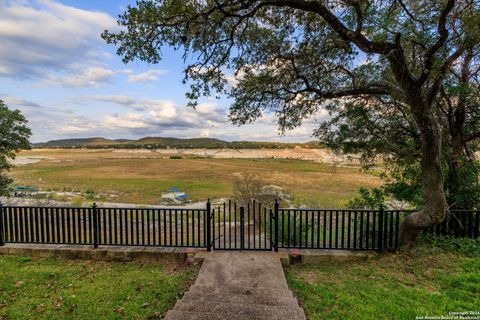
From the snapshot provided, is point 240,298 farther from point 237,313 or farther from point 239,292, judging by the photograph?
point 237,313

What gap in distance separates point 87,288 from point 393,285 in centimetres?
541

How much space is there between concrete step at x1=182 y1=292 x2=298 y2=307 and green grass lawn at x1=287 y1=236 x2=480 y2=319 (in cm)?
41

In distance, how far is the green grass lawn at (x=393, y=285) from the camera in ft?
12.1

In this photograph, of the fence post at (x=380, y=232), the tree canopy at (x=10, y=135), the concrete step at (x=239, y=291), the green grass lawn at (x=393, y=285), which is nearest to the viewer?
the green grass lawn at (x=393, y=285)

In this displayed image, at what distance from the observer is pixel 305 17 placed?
21.2 ft

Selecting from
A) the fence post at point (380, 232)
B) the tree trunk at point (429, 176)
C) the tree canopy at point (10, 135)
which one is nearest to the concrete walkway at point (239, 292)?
the fence post at point (380, 232)

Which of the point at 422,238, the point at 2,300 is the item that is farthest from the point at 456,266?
the point at 2,300

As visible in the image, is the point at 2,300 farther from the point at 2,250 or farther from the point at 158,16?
the point at 158,16

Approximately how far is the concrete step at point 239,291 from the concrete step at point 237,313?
0.65 meters

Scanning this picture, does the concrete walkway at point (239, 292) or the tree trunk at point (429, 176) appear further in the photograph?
the tree trunk at point (429, 176)

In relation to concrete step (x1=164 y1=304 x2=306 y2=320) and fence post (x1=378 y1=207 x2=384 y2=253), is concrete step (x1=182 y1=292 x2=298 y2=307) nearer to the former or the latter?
concrete step (x1=164 y1=304 x2=306 y2=320)

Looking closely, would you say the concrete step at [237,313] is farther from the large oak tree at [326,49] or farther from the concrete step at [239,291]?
the large oak tree at [326,49]

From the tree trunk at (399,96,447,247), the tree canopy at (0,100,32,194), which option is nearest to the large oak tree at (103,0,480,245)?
the tree trunk at (399,96,447,247)

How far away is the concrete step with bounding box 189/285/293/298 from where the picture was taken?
4.12 meters
